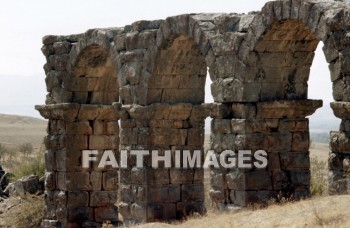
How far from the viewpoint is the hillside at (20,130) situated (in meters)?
73.7

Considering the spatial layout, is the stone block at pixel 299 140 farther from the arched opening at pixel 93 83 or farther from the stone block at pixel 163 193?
the arched opening at pixel 93 83

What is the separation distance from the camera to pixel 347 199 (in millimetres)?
12406

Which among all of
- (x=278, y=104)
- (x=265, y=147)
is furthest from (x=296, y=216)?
(x=278, y=104)

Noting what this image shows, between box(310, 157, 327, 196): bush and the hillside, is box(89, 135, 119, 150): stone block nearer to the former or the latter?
box(310, 157, 327, 196): bush

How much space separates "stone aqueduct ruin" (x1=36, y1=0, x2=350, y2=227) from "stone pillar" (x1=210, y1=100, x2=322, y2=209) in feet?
0.06

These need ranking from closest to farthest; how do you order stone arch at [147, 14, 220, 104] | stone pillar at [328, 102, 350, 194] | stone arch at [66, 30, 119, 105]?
1. stone pillar at [328, 102, 350, 194]
2. stone arch at [147, 14, 220, 104]
3. stone arch at [66, 30, 119, 105]

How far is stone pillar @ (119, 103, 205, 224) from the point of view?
17719 millimetres

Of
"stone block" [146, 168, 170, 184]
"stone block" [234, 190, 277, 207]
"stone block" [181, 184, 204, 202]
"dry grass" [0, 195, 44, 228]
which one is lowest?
"dry grass" [0, 195, 44, 228]

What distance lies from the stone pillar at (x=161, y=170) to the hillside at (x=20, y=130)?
5017 centimetres

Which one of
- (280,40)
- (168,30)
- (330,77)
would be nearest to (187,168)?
(168,30)

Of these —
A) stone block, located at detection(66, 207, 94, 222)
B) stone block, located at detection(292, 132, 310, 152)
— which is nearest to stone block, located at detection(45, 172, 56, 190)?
stone block, located at detection(66, 207, 94, 222)

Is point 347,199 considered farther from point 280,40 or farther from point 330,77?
point 280,40

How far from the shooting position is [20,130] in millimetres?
87562

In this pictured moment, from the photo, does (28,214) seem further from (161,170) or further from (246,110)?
(246,110)
